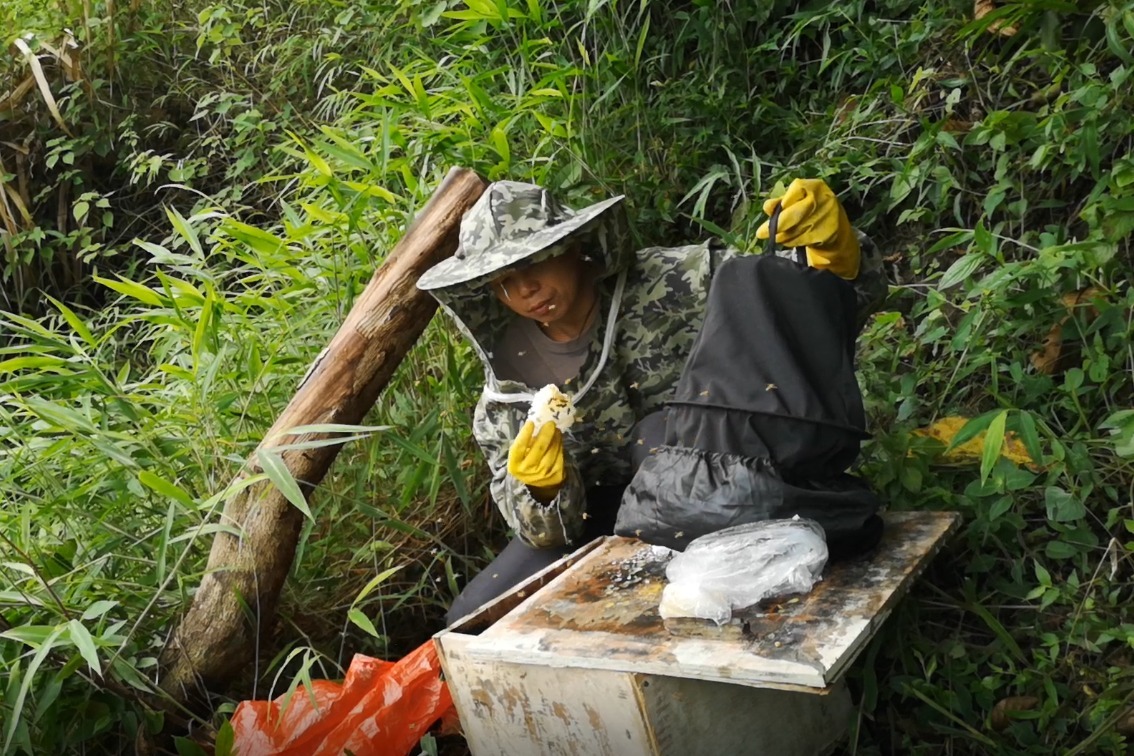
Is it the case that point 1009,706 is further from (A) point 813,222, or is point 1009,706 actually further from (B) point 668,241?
(B) point 668,241

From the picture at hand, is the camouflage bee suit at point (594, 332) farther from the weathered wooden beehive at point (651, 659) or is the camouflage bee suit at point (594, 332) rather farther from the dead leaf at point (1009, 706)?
the dead leaf at point (1009, 706)

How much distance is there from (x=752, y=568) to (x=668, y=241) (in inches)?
78.7

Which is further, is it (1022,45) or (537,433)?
(1022,45)

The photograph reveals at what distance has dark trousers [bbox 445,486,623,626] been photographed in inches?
99.7

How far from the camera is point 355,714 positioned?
226 centimetres

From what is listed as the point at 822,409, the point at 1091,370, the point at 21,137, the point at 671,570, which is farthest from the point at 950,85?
the point at 21,137

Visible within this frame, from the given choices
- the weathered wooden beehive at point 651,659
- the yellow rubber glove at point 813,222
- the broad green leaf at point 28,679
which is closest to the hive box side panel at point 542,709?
the weathered wooden beehive at point 651,659

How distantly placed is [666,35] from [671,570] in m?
2.55

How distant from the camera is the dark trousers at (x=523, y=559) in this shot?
99.7 inches

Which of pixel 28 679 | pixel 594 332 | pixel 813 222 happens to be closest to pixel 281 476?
pixel 28 679

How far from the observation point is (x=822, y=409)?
1.83m

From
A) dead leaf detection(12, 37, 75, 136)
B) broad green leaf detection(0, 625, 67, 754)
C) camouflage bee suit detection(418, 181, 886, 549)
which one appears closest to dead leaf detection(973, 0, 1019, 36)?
camouflage bee suit detection(418, 181, 886, 549)

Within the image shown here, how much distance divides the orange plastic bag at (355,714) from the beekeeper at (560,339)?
0.25m

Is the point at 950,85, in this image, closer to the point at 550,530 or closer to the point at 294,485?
the point at 550,530
